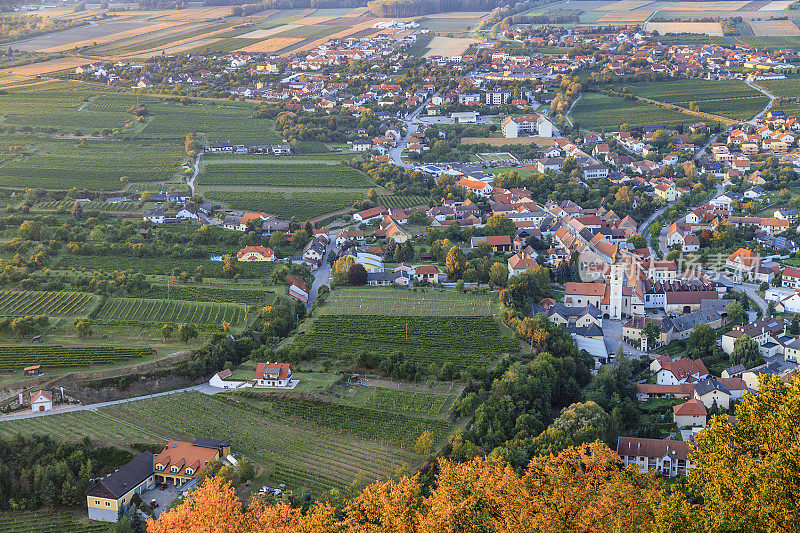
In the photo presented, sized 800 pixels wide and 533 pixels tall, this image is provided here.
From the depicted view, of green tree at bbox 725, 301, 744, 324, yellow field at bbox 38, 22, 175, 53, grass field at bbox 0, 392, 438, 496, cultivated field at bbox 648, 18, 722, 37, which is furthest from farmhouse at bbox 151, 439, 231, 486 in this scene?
cultivated field at bbox 648, 18, 722, 37

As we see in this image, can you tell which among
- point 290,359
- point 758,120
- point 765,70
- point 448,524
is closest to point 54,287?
point 290,359

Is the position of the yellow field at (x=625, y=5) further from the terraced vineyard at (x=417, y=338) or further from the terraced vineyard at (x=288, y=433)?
the terraced vineyard at (x=288, y=433)

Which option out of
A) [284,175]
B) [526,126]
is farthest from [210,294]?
[526,126]

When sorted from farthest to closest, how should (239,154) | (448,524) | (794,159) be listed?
(239,154) < (794,159) < (448,524)

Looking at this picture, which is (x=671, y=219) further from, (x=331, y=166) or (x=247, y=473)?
(x=247, y=473)

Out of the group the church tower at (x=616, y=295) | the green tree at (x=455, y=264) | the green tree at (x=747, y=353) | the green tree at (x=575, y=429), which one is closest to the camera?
the green tree at (x=575, y=429)

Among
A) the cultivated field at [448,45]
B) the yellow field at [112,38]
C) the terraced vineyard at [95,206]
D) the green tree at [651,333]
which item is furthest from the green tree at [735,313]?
the yellow field at [112,38]

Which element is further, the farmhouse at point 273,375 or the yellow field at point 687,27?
the yellow field at point 687,27

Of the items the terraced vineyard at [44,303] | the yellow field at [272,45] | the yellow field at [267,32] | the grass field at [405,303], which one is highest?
the yellow field at [267,32]
